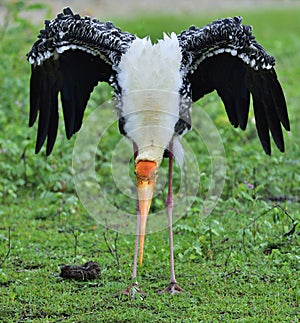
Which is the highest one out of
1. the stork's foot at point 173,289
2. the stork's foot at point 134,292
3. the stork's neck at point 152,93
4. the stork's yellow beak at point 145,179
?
the stork's neck at point 152,93

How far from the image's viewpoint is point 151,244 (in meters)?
7.40

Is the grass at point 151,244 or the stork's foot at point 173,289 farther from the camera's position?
the stork's foot at point 173,289

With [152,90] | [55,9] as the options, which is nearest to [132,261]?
[152,90]

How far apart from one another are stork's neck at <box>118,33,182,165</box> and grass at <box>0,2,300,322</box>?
3.08 feet

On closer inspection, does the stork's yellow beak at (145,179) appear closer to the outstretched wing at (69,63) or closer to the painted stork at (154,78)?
the painted stork at (154,78)

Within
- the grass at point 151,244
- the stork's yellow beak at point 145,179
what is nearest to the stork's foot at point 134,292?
the grass at point 151,244

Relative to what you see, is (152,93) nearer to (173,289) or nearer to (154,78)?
(154,78)

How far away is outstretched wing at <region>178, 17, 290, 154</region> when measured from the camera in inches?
248

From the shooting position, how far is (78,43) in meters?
6.62

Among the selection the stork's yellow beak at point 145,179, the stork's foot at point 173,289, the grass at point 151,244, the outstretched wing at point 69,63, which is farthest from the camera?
the outstretched wing at point 69,63

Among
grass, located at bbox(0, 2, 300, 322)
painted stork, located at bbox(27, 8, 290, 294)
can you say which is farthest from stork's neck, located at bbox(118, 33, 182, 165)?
grass, located at bbox(0, 2, 300, 322)

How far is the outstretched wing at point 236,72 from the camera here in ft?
20.7

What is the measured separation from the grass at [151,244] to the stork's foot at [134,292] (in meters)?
0.04

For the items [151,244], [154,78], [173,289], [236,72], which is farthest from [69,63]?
[173,289]
